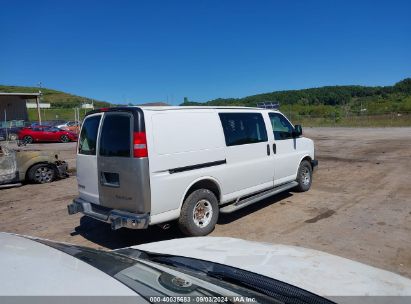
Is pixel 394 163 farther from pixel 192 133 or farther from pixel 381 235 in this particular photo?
pixel 192 133

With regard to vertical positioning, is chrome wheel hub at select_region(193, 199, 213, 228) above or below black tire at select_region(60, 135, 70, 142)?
below

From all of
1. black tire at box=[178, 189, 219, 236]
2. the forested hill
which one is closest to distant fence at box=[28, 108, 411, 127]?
black tire at box=[178, 189, 219, 236]

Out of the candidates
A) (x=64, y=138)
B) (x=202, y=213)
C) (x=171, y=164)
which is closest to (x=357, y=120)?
(x=64, y=138)

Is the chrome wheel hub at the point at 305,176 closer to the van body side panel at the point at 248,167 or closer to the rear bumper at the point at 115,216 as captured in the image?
the van body side panel at the point at 248,167

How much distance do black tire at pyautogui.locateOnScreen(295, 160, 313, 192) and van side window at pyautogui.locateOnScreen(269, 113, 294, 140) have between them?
3.02 ft

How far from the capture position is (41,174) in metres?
11.5

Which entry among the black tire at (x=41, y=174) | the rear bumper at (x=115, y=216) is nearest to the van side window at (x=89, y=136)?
the rear bumper at (x=115, y=216)

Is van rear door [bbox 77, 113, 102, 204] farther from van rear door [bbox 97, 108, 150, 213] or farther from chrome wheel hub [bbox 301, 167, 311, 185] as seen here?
chrome wheel hub [bbox 301, 167, 311, 185]

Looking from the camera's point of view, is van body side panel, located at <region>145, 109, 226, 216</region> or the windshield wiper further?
van body side panel, located at <region>145, 109, 226, 216</region>

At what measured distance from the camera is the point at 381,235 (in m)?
5.76

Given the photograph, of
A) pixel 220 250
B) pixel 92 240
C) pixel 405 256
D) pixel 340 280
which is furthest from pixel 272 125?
pixel 340 280

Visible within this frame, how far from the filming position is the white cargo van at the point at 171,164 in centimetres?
520

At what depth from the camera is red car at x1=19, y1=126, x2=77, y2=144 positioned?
29.1 meters

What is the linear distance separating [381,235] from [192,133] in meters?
3.30
